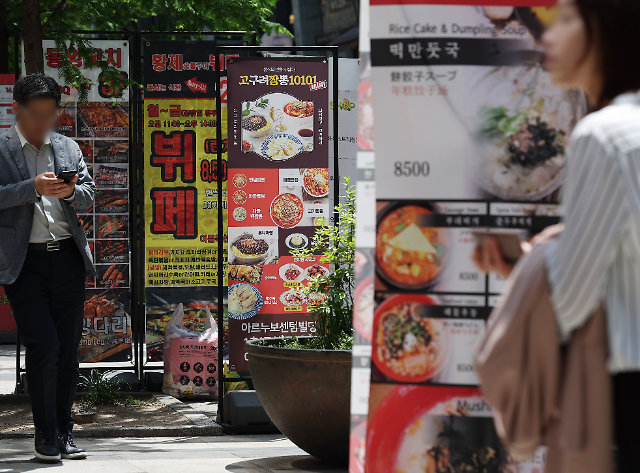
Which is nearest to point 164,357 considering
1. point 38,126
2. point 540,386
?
point 38,126

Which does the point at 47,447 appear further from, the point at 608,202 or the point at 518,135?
the point at 608,202

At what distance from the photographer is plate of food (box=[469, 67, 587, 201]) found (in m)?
2.80

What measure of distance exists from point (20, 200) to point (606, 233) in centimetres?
364

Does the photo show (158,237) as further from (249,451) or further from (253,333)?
(249,451)

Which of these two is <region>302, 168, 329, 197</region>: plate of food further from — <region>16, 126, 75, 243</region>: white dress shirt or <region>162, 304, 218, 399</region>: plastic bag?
<region>16, 126, 75, 243</region>: white dress shirt

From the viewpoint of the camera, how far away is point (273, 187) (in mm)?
5941

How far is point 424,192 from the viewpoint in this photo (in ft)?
9.20

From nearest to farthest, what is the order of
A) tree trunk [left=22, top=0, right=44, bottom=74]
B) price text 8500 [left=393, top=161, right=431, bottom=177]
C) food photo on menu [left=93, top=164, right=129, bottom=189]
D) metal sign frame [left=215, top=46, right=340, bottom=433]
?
price text 8500 [left=393, top=161, right=431, bottom=177] < metal sign frame [left=215, top=46, right=340, bottom=433] < tree trunk [left=22, top=0, right=44, bottom=74] < food photo on menu [left=93, top=164, right=129, bottom=189]

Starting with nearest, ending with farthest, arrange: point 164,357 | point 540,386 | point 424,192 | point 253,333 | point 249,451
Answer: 1. point 540,386
2. point 424,192
3. point 249,451
4. point 253,333
5. point 164,357

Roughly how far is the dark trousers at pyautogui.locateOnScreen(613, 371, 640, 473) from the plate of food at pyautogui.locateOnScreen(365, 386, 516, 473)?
101 cm

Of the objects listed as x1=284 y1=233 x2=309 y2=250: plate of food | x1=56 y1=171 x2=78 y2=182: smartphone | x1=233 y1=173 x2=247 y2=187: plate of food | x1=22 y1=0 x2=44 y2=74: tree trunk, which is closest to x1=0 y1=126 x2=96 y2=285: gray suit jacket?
x1=56 y1=171 x2=78 y2=182: smartphone

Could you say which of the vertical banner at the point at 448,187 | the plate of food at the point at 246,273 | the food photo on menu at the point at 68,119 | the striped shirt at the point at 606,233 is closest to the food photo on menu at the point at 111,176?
the food photo on menu at the point at 68,119

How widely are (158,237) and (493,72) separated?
5.04 metres

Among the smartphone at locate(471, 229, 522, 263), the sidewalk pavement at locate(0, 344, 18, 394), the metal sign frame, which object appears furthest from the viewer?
the sidewalk pavement at locate(0, 344, 18, 394)
